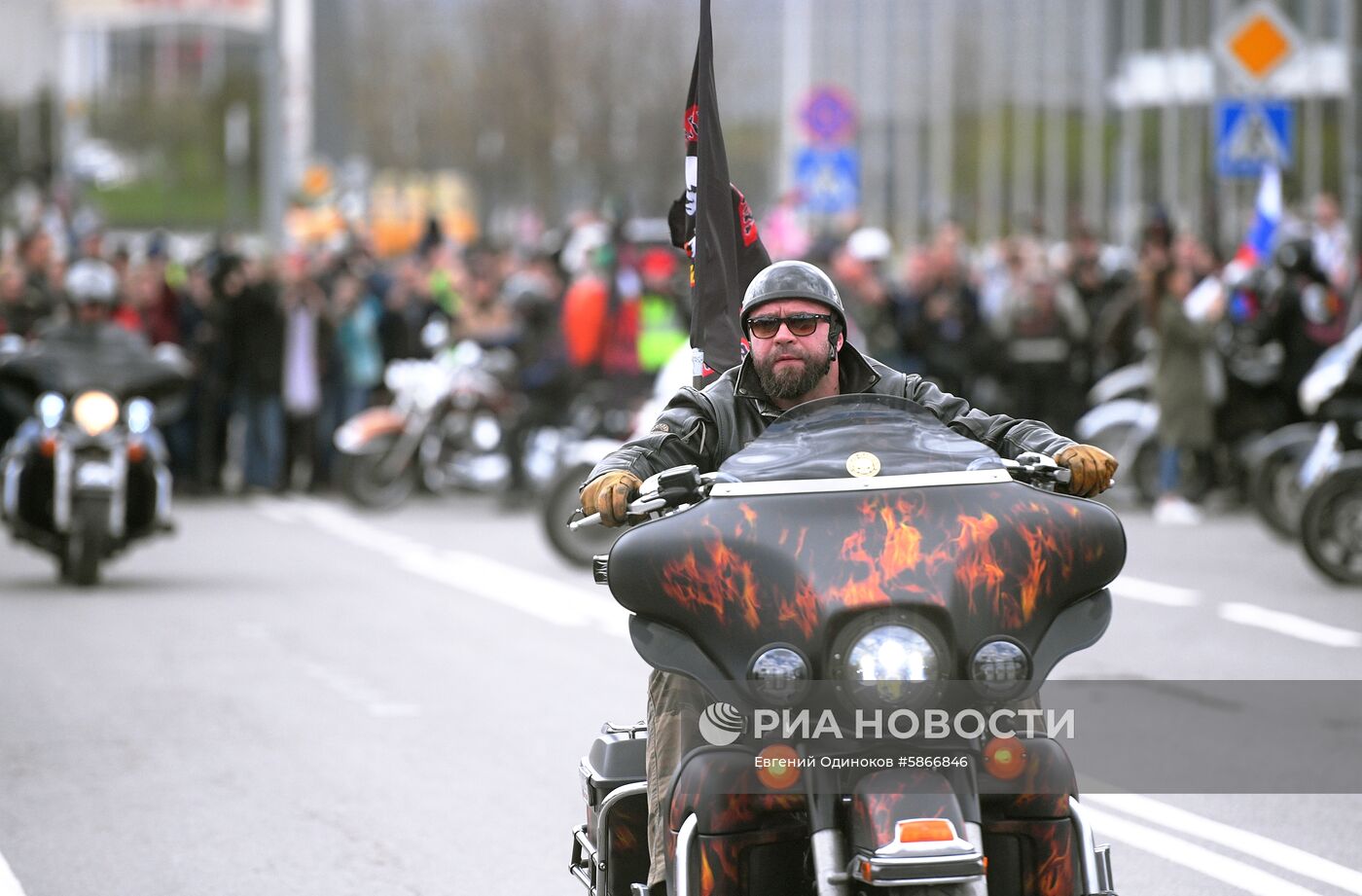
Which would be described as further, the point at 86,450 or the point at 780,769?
the point at 86,450

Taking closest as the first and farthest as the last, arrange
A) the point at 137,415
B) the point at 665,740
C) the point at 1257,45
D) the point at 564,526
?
1. the point at 665,740
2. the point at 137,415
3. the point at 564,526
4. the point at 1257,45

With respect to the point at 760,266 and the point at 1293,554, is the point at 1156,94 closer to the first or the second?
the point at 1293,554

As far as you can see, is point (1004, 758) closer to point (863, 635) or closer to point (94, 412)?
point (863, 635)

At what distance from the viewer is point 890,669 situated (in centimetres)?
441

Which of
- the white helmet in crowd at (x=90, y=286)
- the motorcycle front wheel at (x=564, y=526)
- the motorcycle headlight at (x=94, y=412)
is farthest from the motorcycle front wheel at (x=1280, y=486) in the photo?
the white helmet in crowd at (x=90, y=286)

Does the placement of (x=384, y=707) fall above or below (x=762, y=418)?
below

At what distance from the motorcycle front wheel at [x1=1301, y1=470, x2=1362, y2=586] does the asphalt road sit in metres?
0.17

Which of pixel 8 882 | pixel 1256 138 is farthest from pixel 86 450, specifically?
pixel 1256 138

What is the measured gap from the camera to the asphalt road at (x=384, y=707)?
280 inches

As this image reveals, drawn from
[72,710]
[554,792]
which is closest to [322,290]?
[72,710]

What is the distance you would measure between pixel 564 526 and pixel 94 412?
3.02m

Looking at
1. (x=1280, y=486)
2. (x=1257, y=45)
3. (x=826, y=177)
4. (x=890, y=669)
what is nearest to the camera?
(x=890, y=669)

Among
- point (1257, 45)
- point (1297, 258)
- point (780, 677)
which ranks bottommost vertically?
point (780, 677)

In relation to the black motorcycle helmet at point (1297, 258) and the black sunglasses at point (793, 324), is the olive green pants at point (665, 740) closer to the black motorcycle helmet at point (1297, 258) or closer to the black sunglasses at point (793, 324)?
the black sunglasses at point (793, 324)
